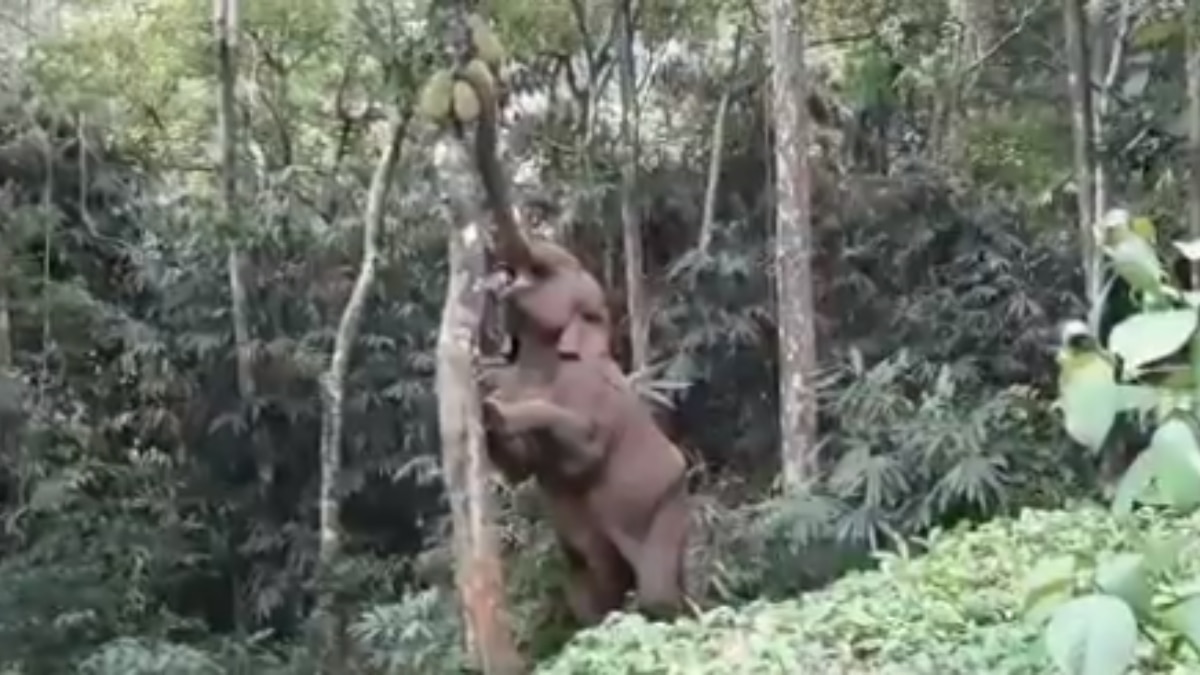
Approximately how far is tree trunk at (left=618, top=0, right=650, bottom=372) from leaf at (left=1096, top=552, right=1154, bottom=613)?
6.62m

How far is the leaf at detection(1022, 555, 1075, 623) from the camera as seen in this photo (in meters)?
0.81

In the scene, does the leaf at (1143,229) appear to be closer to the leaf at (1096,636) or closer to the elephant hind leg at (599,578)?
the leaf at (1096,636)

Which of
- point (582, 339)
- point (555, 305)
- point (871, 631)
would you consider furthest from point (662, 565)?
point (871, 631)

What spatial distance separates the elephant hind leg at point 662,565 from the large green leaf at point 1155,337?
13.3 feet

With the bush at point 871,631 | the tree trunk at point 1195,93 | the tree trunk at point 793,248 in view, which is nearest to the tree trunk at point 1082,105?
the tree trunk at point 793,248

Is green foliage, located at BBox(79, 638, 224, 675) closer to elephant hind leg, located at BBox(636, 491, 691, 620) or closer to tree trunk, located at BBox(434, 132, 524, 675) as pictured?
elephant hind leg, located at BBox(636, 491, 691, 620)

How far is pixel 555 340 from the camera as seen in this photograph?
15.3ft

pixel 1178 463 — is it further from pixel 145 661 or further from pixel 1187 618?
pixel 145 661

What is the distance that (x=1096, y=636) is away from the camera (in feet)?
2.29

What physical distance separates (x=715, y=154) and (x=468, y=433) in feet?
14.5

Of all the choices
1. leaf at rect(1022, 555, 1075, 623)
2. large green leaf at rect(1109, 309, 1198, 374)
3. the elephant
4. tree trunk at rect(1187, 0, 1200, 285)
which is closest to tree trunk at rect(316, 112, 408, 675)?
the elephant

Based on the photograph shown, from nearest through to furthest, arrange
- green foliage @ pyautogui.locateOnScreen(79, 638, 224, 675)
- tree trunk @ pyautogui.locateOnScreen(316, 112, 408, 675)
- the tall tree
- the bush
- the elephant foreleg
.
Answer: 1. the bush
2. the tall tree
3. the elephant foreleg
4. green foliage @ pyautogui.locateOnScreen(79, 638, 224, 675)
5. tree trunk @ pyautogui.locateOnScreen(316, 112, 408, 675)

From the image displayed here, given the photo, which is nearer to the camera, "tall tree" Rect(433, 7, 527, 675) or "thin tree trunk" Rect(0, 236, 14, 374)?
"tall tree" Rect(433, 7, 527, 675)

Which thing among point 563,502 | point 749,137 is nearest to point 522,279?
point 563,502
